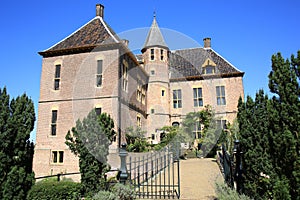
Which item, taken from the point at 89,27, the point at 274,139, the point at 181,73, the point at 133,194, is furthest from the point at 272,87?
the point at 181,73

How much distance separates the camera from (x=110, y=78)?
18.8 meters

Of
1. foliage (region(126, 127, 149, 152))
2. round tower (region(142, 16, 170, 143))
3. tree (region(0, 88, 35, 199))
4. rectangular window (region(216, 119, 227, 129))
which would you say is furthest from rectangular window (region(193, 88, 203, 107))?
tree (region(0, 88, 35, 199))

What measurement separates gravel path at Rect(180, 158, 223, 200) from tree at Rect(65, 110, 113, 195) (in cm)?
355

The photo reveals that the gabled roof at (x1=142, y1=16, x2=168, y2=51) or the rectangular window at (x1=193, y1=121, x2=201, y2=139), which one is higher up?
the gabled roof at (x1=142, y1=16, x2=168, y2=51)

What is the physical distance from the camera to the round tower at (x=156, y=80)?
26438 millimetres

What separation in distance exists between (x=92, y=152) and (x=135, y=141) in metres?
10.3

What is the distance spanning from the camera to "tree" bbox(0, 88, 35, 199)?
7.73 metres

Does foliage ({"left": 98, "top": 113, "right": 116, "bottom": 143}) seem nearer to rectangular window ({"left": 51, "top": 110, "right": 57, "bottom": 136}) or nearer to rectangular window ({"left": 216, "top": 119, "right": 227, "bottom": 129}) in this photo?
rectangular window ({"left": 51, "top": 110, "right": 57, "bottom": 136})

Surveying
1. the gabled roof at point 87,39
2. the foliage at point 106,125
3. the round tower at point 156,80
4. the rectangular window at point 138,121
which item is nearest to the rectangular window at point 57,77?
the gabled roof at point 87,39

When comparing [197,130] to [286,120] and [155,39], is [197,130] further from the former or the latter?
[286,120]

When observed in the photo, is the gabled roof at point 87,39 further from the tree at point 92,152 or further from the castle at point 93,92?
the tree at point 92,152

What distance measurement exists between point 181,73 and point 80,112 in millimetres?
14283

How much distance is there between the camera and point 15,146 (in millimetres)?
8180

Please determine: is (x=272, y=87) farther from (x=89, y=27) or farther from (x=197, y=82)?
(x=197, y=82)
